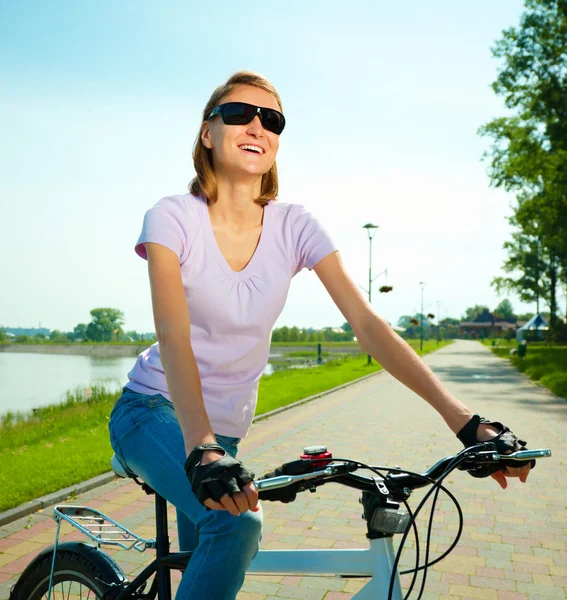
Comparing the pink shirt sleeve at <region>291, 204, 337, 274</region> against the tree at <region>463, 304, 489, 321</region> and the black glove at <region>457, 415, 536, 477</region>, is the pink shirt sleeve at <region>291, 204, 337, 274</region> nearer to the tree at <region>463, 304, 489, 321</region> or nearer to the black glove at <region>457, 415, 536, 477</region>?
the black glove at <region>457, 415, 536, 477</region>

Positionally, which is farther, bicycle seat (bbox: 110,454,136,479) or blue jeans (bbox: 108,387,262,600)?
bicycle seat (bbox: 110,454,136,479)

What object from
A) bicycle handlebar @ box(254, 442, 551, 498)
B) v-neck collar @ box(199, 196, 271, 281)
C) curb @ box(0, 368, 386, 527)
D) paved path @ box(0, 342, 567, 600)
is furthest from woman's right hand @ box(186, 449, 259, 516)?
curb @ box(0, 368, 386, 527)

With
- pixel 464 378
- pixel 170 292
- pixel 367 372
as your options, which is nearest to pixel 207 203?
pixel 170 292

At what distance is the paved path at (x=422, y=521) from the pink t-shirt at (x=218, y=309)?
1.94 m

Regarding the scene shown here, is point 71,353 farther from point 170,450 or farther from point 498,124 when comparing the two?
point 170,450

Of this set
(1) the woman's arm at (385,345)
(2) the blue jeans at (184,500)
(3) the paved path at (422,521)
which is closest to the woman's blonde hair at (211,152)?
(1) the woman's arm at (385,345)

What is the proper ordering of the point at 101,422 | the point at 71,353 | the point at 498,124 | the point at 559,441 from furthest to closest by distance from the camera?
1. the point at 71,353
2. the point at 498,124
3. the point at 101,422
4. the point at 559,441

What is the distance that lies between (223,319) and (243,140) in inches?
22.1

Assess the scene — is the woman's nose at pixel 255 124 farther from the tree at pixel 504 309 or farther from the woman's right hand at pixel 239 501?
the tree at pixel 504 309

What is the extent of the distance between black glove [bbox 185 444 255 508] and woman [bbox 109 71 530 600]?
84mm

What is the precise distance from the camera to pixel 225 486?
4.42 ft

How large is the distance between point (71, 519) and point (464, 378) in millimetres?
20857

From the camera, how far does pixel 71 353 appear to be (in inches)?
2559

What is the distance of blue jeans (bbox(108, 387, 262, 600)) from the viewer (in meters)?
1.57
